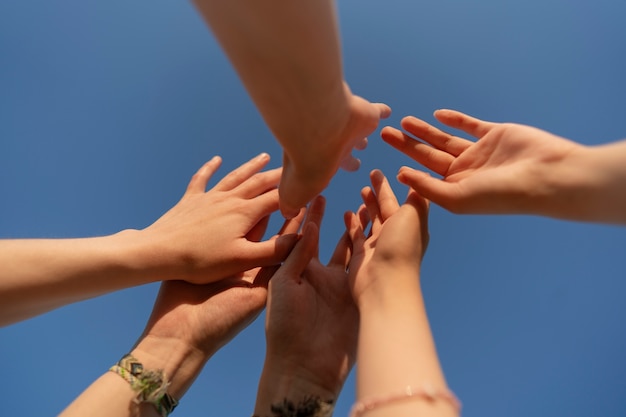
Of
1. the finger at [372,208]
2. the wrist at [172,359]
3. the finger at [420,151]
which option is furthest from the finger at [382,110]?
the wrist at [172,359]

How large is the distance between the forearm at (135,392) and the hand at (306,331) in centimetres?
21

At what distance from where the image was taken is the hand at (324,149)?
774 millimetres

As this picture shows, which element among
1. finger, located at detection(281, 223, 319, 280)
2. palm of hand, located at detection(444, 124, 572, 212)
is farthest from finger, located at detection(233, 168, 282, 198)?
palm of hand, located at detection(444, 124, 572, 212)

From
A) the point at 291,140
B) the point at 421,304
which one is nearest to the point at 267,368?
the point at 421,304

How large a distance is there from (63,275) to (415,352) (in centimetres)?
79

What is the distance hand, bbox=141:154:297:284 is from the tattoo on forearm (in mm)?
371

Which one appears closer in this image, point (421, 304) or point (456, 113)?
point (421, 304)

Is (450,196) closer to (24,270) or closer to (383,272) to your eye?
(383,272)

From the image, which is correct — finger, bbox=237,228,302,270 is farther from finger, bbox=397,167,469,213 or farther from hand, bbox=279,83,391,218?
finger, bbox=397,167,469,213

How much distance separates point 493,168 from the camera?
2.89 ft

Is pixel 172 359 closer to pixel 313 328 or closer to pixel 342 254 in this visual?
pixel 313 328

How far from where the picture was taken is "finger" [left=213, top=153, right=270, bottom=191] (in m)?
1.28

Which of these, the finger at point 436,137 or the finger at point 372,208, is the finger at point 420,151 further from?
the finger at point 372,208

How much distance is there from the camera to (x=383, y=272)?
83 centimetres
